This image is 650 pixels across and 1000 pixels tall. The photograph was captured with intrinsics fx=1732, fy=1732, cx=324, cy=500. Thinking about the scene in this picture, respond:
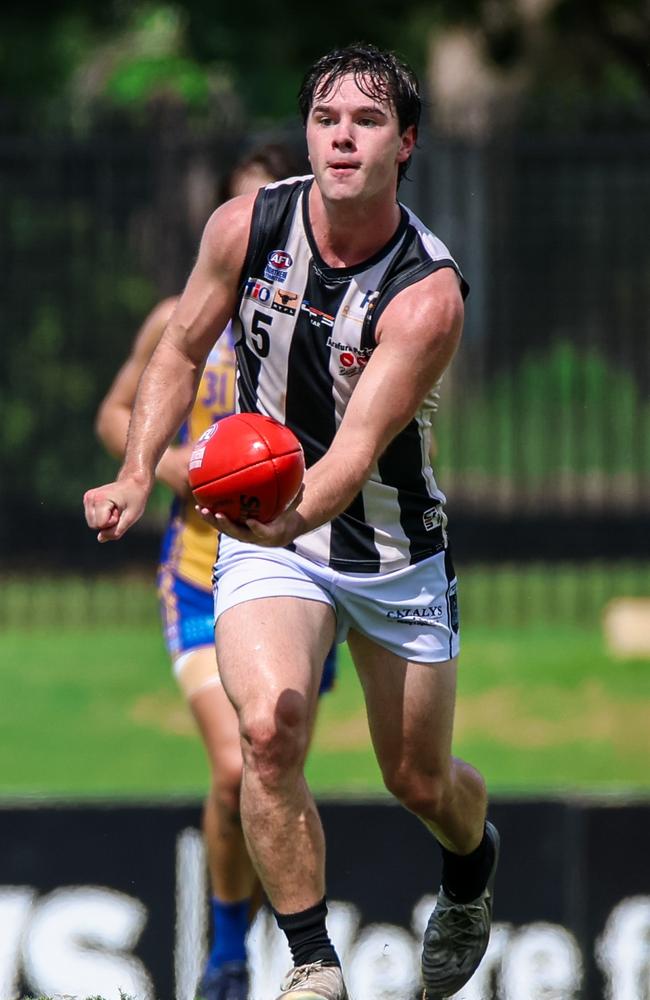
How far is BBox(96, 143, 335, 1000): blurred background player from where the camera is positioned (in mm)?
5684

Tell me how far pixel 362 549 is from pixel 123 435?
1.73 m

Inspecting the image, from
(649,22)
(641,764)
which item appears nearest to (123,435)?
(641,764)

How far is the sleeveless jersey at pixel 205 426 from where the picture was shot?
19.6 ft

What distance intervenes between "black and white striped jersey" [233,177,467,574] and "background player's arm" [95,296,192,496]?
1.11 metres

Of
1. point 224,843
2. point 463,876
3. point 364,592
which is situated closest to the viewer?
point 364,592

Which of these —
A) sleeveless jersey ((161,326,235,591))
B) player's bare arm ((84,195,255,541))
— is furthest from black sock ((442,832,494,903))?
player's bare arm ((84,195,255,541))

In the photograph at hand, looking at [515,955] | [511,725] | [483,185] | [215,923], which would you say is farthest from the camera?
[483,185]

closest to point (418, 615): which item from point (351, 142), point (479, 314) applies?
point (351, 142)

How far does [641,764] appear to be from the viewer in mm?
9820

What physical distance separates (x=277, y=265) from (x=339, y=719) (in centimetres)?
651

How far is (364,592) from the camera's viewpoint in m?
4.81

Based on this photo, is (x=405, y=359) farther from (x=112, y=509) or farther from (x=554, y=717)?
(x=554, y=717)

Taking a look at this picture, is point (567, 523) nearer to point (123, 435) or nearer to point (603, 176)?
point (603, 176)

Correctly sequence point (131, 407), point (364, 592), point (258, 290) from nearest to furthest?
point (258, 290) → point (364, 592) → point (131, 407)
